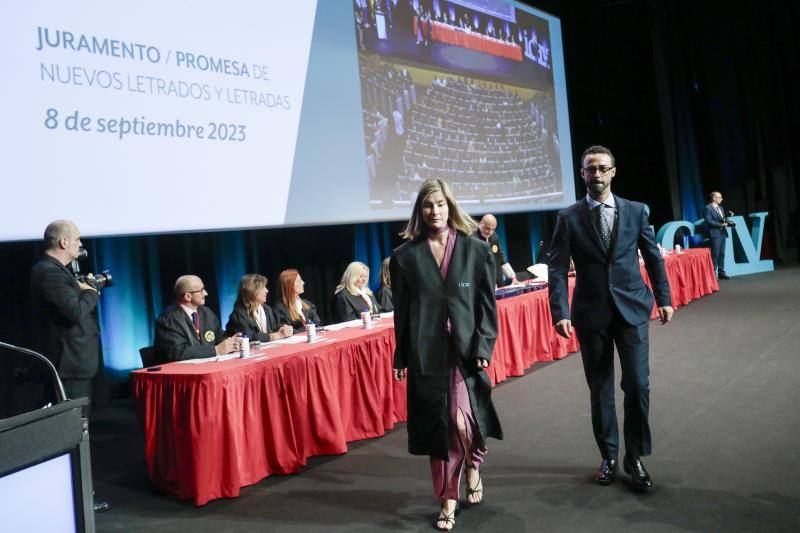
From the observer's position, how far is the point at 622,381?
260 centimetres

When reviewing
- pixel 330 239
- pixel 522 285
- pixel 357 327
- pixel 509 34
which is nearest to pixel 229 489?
pixel 357 327

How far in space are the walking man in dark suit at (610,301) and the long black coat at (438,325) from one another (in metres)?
0.39

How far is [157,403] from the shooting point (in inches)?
117

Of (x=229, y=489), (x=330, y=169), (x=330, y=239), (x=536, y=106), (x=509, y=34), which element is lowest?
(x=229, y=489)

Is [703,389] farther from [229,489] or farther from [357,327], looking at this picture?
[229,489]

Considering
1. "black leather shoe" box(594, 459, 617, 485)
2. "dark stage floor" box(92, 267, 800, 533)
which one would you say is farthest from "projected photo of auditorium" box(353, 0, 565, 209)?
"black leather shoe" box(594, 459, 617, 485)

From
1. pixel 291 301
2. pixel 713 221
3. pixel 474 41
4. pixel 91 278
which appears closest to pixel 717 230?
pixel 713 221

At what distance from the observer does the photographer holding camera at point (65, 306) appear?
112 inches

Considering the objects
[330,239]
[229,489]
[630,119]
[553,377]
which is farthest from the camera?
[630,119]

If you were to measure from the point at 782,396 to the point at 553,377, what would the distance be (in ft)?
4.90

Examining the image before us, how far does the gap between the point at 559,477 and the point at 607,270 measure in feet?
2.88

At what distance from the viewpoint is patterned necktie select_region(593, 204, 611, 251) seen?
8.54 ft

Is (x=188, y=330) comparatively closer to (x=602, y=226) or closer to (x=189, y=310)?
(x=189, y=310)

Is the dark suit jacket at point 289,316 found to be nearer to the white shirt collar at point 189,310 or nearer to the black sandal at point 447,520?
the white shirt collar at point 189,310
